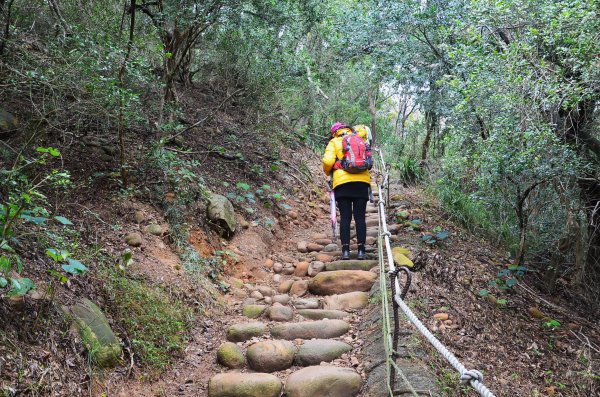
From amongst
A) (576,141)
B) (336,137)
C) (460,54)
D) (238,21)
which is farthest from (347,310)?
(238,21)

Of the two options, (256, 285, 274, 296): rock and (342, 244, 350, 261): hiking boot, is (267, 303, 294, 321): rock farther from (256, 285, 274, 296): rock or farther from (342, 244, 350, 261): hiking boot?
(342, 244, 350, 261): hiking boot

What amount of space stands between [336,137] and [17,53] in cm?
388

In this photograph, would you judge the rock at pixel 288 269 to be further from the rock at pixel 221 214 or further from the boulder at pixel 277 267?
the rock at pixel 221 214

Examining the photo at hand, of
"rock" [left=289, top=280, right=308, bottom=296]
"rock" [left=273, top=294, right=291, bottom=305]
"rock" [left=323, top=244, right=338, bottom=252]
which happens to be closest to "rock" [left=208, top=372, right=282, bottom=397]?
"rock" [left=273, top=294, right=291, bottom=305]

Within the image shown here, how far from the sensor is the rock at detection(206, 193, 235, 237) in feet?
22.0

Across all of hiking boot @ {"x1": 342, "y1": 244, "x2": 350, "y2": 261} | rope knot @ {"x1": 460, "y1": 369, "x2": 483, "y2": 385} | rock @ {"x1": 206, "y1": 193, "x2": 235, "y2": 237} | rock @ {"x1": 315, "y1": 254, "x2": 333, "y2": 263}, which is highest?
rope knot @ {"x1": 460, "y1": 369, "x2": 483, "y2": 385}

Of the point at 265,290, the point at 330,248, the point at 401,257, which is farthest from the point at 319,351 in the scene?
the point at 330,248

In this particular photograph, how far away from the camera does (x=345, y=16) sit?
10.1 m

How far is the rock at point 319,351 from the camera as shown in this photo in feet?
13.3

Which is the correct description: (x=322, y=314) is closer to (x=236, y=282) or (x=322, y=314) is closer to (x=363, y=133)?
(x=236, y=282)

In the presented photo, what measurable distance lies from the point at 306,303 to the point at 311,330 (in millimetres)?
719

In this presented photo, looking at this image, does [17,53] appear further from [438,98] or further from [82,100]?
[438,98]

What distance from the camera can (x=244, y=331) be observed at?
4.61 m

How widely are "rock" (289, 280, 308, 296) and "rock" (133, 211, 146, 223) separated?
2024 millimetres
